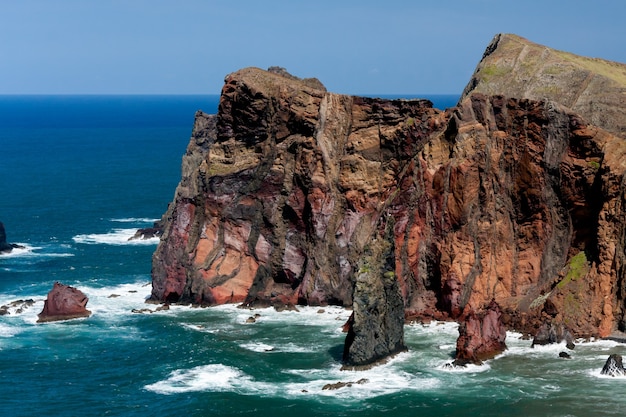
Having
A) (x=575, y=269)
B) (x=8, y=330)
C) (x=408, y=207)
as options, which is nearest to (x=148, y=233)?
(x=8, y=330)

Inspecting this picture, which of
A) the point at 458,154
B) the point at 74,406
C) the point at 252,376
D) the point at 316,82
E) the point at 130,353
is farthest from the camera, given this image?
the point at 316,82

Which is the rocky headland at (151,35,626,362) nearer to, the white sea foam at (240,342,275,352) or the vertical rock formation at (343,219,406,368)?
the vertical rock formation at (343,219,406,368)

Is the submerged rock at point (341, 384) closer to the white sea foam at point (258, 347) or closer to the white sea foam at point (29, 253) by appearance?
the white sea foam at point (258, 347)

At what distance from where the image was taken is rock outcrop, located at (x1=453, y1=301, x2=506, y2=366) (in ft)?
335

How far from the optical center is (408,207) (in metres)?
124

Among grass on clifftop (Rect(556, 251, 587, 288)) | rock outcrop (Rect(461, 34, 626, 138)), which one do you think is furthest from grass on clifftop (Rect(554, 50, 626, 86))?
grass on clifftop (Rect(556, 251, 587, 288))

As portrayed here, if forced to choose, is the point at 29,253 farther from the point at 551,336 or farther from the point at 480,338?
the point at 551,336

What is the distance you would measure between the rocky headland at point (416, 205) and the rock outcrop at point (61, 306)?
10.3 meters

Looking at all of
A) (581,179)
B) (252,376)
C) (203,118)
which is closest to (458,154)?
(581,179)

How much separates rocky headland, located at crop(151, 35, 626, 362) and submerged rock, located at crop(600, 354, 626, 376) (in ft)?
36.5

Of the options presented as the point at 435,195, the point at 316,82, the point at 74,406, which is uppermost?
the point at 316,82

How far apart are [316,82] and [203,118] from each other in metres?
38.5

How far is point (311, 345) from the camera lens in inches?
4373

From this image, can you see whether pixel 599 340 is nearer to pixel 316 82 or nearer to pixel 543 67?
pixel 543 67
